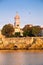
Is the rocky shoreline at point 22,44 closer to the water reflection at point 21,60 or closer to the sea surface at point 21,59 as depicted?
the sea surface at point 21,59

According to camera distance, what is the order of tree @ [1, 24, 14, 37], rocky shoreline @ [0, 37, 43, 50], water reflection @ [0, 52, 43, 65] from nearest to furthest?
water reflection @ [0, 52, 43, 65]
rocky shoreline @ [0, 37, 43, 50]
tree @ [1, 24, 14, 37]

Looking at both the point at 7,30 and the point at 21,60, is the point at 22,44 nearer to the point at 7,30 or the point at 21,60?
the point at 21,60

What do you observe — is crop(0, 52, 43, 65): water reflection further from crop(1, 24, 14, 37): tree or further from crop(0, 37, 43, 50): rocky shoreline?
crop(1, 24, 14, 37): tree

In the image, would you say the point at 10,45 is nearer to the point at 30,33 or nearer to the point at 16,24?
the point at 30,33

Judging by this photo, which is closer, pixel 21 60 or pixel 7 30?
pixel 21 60

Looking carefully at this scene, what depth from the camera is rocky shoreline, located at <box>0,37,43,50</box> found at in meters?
43.0

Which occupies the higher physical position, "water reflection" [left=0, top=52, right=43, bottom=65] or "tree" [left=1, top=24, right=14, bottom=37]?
"tree" [left=1, top=24, right=14, bottom=37]

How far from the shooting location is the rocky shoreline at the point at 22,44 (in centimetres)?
4300

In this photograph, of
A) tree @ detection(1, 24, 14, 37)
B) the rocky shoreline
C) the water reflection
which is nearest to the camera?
the water reflection

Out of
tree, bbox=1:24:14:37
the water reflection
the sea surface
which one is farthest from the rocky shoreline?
tree, bbox=1:24:14:37

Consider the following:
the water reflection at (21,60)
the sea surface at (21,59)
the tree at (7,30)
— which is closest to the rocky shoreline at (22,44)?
the sea surface at (21,59)

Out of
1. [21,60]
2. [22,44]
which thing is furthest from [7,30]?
[21,60]

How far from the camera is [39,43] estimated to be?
4306 centimetres

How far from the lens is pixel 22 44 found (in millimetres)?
43344
